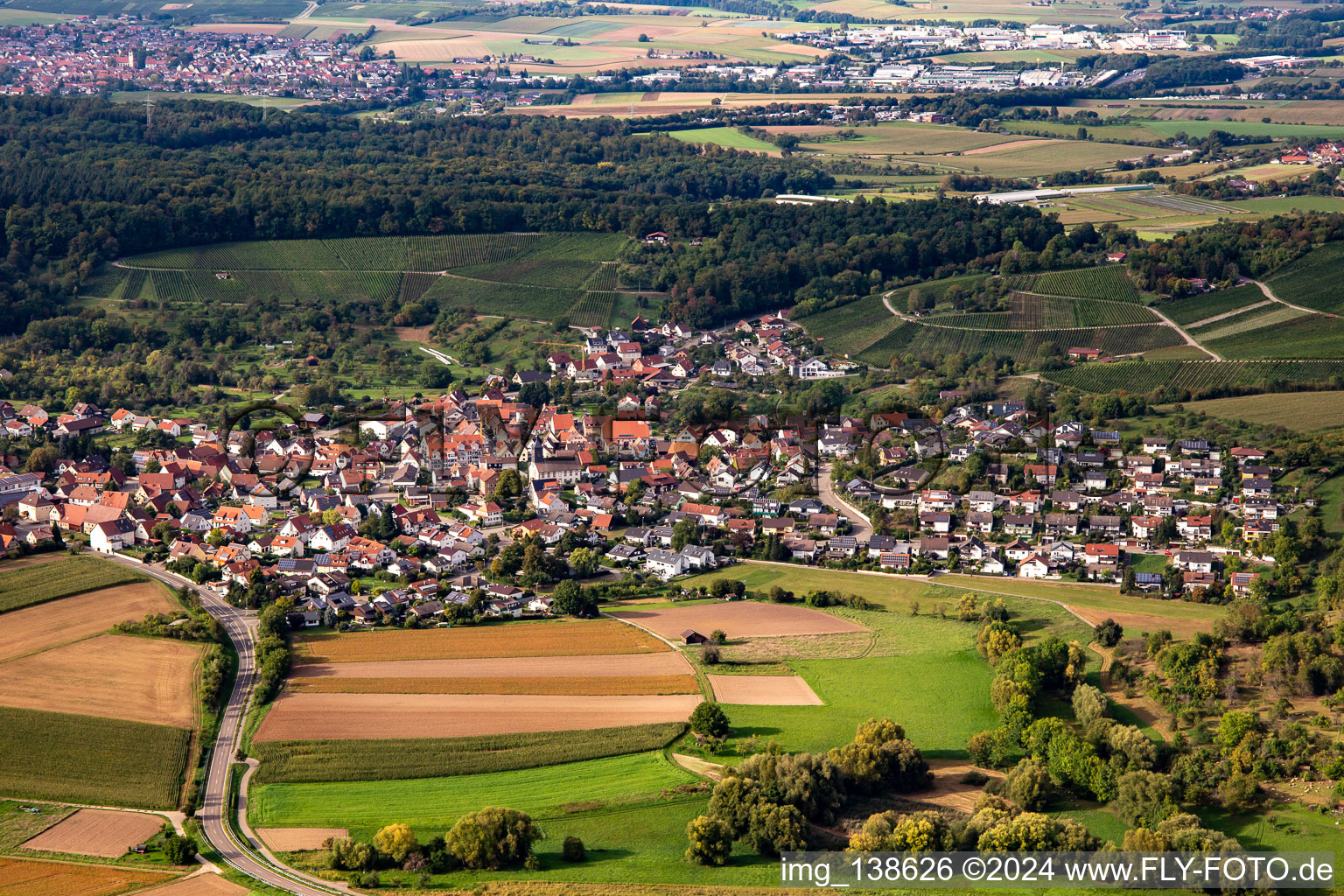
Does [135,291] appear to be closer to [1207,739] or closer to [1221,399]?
[1221,399]

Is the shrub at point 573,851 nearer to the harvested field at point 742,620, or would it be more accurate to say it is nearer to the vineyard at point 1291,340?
the harvested field at point 742,620

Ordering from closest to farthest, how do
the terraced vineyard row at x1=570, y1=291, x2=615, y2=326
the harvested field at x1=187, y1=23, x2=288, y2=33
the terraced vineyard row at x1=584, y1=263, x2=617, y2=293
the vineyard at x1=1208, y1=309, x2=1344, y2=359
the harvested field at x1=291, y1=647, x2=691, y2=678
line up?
the harvested field at x1=291, y1=647, x2=691, y2=678, the vineyard at x1=1208, y1=309, x2=1344, y2=359, the terraced vineyard row at x1=570, y1=291, x2=615, y2=326, the terraced vineyard row at x1=584, y1=263, x2=617, y2=293, the harvested field at x1=187, y1=23, x2=288, y2=33

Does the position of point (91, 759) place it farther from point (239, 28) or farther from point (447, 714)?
point (239, 28)

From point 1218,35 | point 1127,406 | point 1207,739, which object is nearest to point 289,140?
point 1127,406

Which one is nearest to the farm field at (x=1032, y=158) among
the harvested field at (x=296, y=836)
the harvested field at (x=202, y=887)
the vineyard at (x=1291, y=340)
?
the vineyard at (x=1291, y=340)

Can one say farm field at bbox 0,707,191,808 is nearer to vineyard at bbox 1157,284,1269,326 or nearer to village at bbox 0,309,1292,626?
village at bbox 0,309,1292,626

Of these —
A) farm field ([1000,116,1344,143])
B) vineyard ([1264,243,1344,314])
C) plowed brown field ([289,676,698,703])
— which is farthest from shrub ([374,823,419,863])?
farm field ([1000,116,1344,143])
